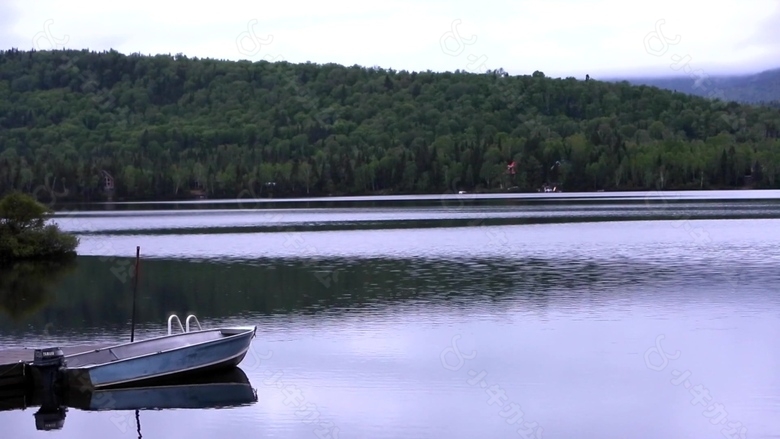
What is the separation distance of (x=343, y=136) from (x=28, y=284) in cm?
14295

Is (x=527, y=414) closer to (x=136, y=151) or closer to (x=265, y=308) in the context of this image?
(x=265, y=308)

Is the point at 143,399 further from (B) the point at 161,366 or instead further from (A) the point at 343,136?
(A) the point at 343,136

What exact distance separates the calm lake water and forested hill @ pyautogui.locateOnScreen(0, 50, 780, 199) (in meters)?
97.5

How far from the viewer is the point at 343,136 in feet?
601

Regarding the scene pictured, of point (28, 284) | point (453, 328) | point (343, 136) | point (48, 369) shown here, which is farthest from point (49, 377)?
point (343, 136)

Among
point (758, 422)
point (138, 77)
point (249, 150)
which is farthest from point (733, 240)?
point (138, 77)

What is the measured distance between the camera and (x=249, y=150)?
604ft

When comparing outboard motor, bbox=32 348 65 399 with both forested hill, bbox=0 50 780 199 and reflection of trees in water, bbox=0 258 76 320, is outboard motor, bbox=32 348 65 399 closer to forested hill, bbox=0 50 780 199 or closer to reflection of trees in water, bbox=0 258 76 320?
reflection of trees in water, bbox=0 258 76 320

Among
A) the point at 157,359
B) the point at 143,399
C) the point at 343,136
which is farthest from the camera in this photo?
the point at 343,136

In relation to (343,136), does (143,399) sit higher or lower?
lower

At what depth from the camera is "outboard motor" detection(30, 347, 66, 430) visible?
834 inches

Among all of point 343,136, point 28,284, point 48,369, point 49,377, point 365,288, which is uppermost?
point 343,136

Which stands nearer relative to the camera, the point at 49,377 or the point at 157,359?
the point at 49,377

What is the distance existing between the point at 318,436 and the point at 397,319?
11.4 metres
